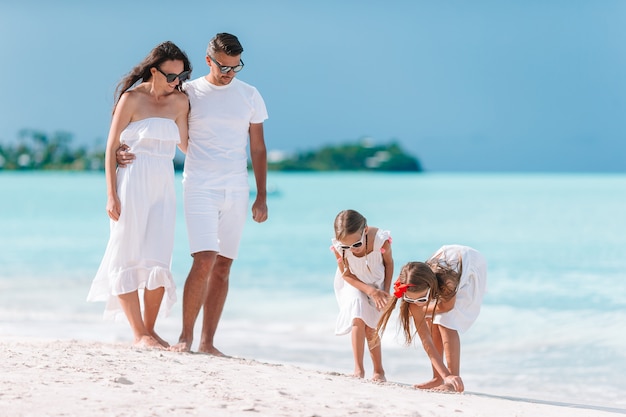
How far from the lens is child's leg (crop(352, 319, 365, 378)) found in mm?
5625

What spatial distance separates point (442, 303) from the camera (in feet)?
18.0

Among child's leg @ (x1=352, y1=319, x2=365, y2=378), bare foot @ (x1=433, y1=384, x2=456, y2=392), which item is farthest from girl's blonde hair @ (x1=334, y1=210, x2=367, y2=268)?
bare foot @ (x1=433, y1=384, x2=456, y2=392)

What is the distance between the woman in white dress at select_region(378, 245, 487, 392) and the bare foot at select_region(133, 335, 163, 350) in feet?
4.48

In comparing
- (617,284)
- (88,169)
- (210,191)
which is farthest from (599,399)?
(88,169)

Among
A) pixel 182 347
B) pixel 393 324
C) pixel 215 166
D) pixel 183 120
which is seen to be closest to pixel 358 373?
pixel 182 347

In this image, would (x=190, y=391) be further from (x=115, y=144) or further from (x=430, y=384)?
(x=115, y=144)

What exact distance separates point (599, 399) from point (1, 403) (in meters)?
4.49

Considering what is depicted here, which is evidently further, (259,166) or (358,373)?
(259,166)

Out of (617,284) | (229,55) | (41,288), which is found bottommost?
(41,288)

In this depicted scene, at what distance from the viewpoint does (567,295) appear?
13.1m

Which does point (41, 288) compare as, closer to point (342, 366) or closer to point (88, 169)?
point (342, 366)

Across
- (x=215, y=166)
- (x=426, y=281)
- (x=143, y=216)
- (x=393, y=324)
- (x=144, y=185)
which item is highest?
(x=215, y=166)

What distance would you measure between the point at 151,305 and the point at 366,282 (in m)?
1.35

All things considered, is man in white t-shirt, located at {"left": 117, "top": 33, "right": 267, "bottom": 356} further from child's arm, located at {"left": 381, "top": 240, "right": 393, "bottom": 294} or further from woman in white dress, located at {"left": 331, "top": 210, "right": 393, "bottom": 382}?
child's arm, located at {"left": 381, "top": 240, "right": 393, "bottom": 294}
